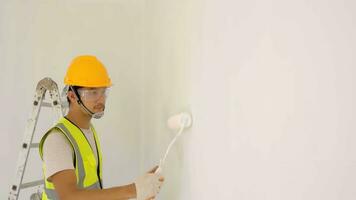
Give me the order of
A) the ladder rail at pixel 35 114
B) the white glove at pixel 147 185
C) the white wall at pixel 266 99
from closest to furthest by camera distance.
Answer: the white wall at pixel 266 99, the white glove at pixel 147 185, the ladder rail at pixel 35 114

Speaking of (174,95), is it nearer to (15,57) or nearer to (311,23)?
(311,23)

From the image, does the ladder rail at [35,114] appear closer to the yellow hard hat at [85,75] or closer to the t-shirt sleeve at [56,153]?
the yellow hard hat at [85,75]

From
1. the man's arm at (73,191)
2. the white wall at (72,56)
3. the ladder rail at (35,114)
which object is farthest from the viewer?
the white wall at (72,56)

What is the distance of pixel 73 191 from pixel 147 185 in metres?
0.32

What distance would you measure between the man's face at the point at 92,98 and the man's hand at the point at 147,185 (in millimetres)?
402

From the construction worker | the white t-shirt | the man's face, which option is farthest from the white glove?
the man's face

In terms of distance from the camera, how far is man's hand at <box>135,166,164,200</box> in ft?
4.95

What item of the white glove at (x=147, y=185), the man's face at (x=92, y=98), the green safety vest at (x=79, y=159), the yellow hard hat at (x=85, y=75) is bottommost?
the white glove at (x=147, y=185)

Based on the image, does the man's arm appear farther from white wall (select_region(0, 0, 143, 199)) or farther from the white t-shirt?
white wall (select_region(0, 0, 143, 199))

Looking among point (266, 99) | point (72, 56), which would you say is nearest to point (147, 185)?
point (266, 99)

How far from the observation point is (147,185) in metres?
1.53

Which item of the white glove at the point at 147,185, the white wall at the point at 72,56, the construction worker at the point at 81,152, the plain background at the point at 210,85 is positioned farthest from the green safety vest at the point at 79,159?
the white wall at the point at 72,56

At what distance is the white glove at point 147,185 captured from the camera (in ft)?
4.95

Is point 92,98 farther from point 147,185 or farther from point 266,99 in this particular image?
point 266,99
